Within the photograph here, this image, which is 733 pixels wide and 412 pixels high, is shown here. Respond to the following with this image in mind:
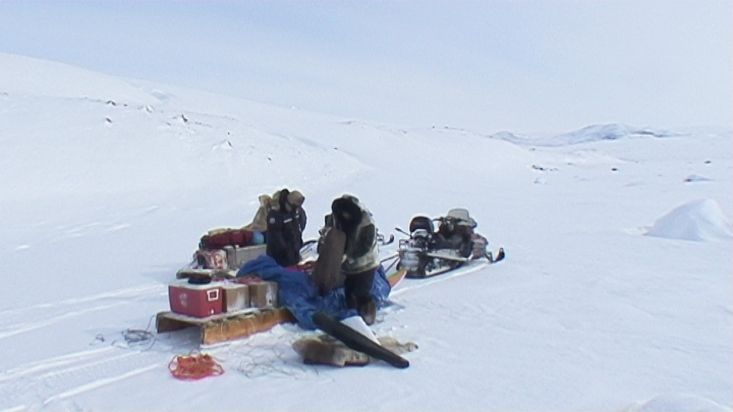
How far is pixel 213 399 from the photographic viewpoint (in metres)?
3.92

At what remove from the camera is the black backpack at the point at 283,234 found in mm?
6914

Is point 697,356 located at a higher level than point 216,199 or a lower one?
lower

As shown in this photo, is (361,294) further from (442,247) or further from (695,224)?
(695,224)

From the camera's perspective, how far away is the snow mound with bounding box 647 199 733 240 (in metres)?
10.5

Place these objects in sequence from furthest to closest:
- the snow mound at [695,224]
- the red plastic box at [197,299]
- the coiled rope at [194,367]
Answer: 1. the snow mound at [695,224]
2. the red plastic box at [197,299]
3. the coiled rope at [194,367]

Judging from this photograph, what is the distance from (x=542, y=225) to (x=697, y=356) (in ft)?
26.4

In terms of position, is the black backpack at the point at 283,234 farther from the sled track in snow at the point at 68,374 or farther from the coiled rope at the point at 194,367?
the coiled rope at the point at 194,367

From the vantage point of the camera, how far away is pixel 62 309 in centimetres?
586

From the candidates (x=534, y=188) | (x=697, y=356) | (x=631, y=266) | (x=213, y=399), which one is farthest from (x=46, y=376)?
(x=534, y=188)

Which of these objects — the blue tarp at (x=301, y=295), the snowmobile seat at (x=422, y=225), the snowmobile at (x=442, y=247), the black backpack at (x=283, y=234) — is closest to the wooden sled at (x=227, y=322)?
the blue tarp at (x=301, y=295)

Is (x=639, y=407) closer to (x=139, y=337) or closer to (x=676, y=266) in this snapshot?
(x=139, y=337)

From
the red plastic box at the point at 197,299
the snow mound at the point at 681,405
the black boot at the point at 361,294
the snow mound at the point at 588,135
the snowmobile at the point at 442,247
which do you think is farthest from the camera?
the snow mound at the point at 588,135

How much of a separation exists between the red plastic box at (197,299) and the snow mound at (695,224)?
8.53m

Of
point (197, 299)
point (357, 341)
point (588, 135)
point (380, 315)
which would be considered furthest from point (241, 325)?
point (588, 135)
